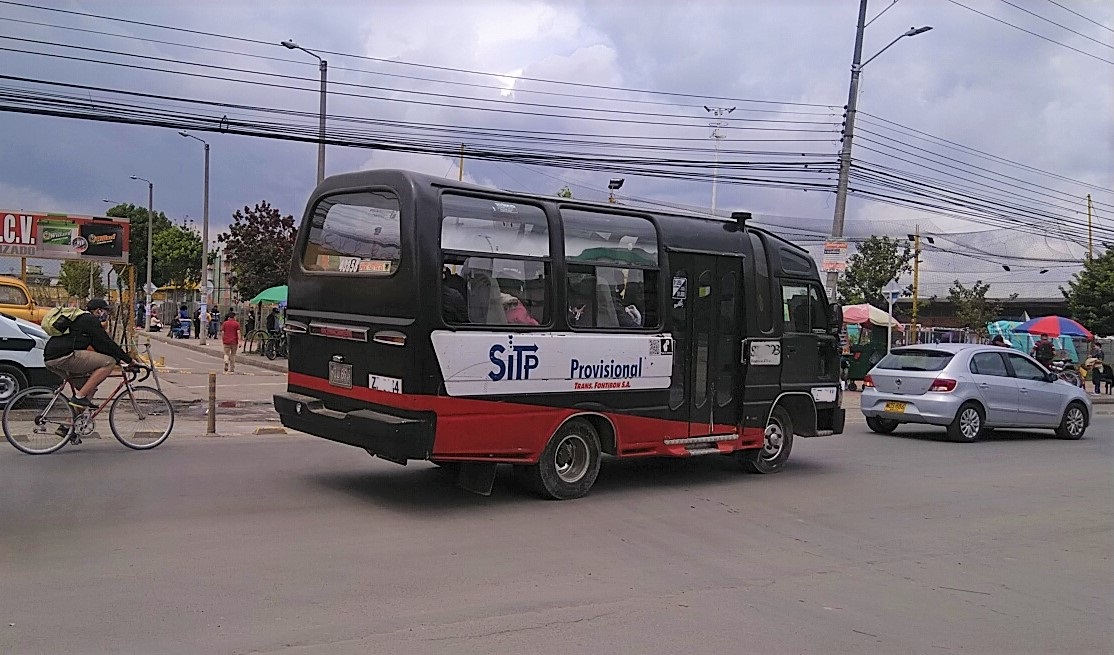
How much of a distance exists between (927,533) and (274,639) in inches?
229

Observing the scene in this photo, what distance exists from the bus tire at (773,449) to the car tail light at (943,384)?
462cm

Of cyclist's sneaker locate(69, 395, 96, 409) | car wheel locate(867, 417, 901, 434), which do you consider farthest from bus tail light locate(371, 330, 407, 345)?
car wheel locate(867, 417, 901, 434)

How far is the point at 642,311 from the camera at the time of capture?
9.20m

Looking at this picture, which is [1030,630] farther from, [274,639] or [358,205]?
[358,205]

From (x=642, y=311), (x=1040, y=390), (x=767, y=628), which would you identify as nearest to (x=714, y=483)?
(x=642, y=311)

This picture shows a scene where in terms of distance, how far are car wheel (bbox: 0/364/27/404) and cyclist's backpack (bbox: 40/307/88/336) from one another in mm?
3668

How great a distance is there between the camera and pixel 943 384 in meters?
14.4

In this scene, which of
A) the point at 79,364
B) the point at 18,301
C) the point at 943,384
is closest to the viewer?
the point at 79,364

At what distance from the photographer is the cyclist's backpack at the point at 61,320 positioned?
9.84m

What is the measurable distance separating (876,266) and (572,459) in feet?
133

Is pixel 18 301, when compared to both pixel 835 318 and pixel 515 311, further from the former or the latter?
pixel 835 318

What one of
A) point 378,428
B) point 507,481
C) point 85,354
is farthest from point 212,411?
point 378,428

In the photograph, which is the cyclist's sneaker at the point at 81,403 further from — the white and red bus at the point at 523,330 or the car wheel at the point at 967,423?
the car wheel at the point at 967,423

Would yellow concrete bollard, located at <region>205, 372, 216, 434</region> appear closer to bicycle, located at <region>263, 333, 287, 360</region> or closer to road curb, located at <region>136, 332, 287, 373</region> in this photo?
road curb, located at <region>136, 332, 287, 373</region>
